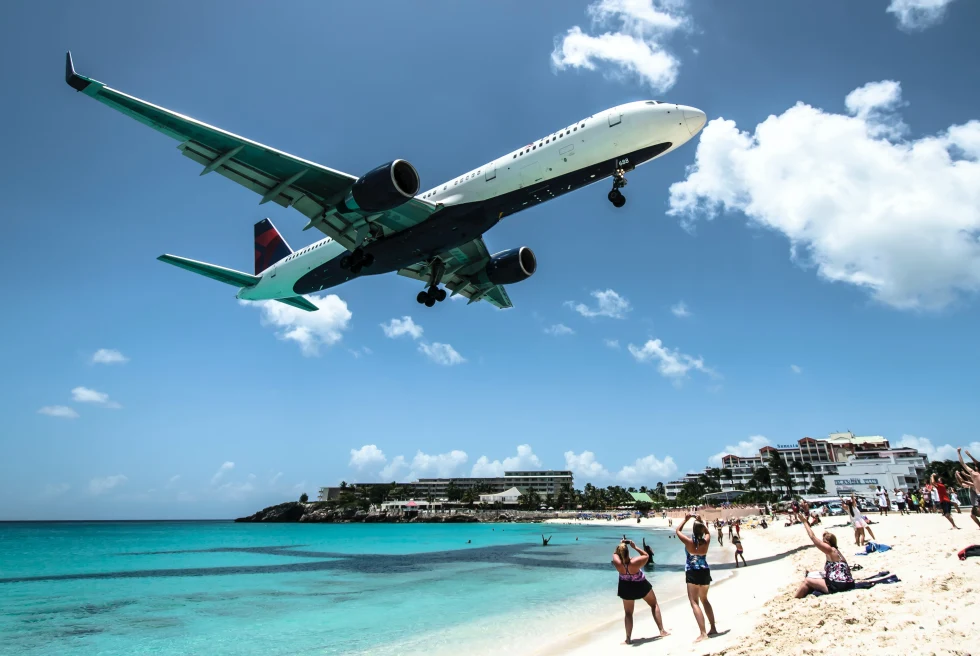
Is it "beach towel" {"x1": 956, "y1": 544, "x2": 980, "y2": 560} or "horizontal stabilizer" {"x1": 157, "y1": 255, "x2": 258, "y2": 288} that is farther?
"horizontal stabilizer" {"x1": 157, "y1": 255, "x2": 258, "y2": 288}

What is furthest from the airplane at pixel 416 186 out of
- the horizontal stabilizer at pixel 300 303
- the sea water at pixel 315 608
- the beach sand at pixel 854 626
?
the sea water at pixel 315 608

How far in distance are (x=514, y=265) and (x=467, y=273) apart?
10.6ft

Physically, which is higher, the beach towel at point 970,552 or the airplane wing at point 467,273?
the airplane wing at point 467,273

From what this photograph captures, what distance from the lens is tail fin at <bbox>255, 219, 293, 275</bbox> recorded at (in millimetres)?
33156

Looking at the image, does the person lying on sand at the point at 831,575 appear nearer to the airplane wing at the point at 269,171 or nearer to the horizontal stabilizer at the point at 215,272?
the airplane wing at the point at 269,171

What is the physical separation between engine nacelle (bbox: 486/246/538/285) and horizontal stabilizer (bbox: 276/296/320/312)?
1293 centimetres

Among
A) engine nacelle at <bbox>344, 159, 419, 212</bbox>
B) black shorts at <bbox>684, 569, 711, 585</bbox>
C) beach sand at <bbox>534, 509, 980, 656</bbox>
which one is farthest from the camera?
engine nacelle at <bbox>344, 159, 419, 212</bbox>

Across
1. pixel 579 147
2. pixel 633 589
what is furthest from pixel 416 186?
pixel 633 589

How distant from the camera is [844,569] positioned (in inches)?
320

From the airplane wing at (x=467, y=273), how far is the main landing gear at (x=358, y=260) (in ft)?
12.6

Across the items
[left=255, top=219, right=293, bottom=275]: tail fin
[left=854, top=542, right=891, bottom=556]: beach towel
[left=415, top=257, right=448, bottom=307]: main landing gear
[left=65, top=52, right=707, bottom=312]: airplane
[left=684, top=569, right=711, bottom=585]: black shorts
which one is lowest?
[left=854, top=542, right=891, bottom=556]: beach towel

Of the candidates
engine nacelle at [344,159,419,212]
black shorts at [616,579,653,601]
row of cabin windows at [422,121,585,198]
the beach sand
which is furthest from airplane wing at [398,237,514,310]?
black shorts at [616,579,653,601]

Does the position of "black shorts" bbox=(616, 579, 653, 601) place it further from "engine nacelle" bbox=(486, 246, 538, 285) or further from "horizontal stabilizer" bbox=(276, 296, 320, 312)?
"horizontal stabilizer" bbox=(276, 296, 320, 312)

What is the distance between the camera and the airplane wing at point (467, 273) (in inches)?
1032
